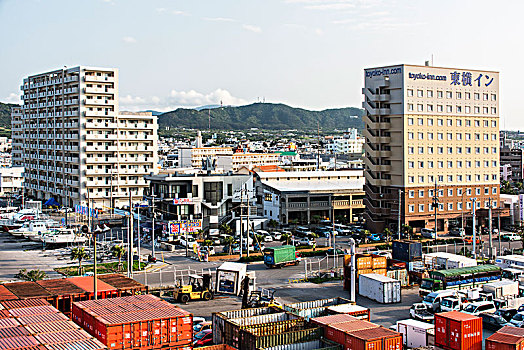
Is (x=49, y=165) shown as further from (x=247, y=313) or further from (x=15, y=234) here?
(x=247, y=313)

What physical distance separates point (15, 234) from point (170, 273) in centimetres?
2279

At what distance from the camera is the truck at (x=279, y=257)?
39125 mm

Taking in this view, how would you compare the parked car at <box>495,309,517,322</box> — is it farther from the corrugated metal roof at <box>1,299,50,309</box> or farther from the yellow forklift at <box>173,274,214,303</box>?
the corrugated metal roof at <box>1,299,50,309</box>

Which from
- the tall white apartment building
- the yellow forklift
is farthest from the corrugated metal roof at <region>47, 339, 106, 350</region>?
the tall white apartment building

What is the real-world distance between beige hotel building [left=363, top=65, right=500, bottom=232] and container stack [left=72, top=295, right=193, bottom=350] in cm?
3562

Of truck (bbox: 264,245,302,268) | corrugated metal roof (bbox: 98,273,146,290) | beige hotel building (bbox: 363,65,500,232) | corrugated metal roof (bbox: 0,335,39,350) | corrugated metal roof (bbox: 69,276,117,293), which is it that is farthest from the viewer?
beige hotel building (bbox: 363,65,500,232)

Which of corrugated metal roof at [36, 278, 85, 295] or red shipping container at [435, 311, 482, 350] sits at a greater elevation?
corrugated metal roof at [36, 278, 85, 295]

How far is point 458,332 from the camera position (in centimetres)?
2144

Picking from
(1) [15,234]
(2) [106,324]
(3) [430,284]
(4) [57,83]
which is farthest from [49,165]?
(2) [106,324]

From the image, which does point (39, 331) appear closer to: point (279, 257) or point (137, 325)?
point (137, 325)

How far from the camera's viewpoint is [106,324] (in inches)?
724

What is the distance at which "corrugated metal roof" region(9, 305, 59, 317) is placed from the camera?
20484 mm

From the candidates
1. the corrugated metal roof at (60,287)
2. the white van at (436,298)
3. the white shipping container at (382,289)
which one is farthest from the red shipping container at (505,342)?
the corrugated metal roof at (60,287)

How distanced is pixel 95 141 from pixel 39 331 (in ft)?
173
